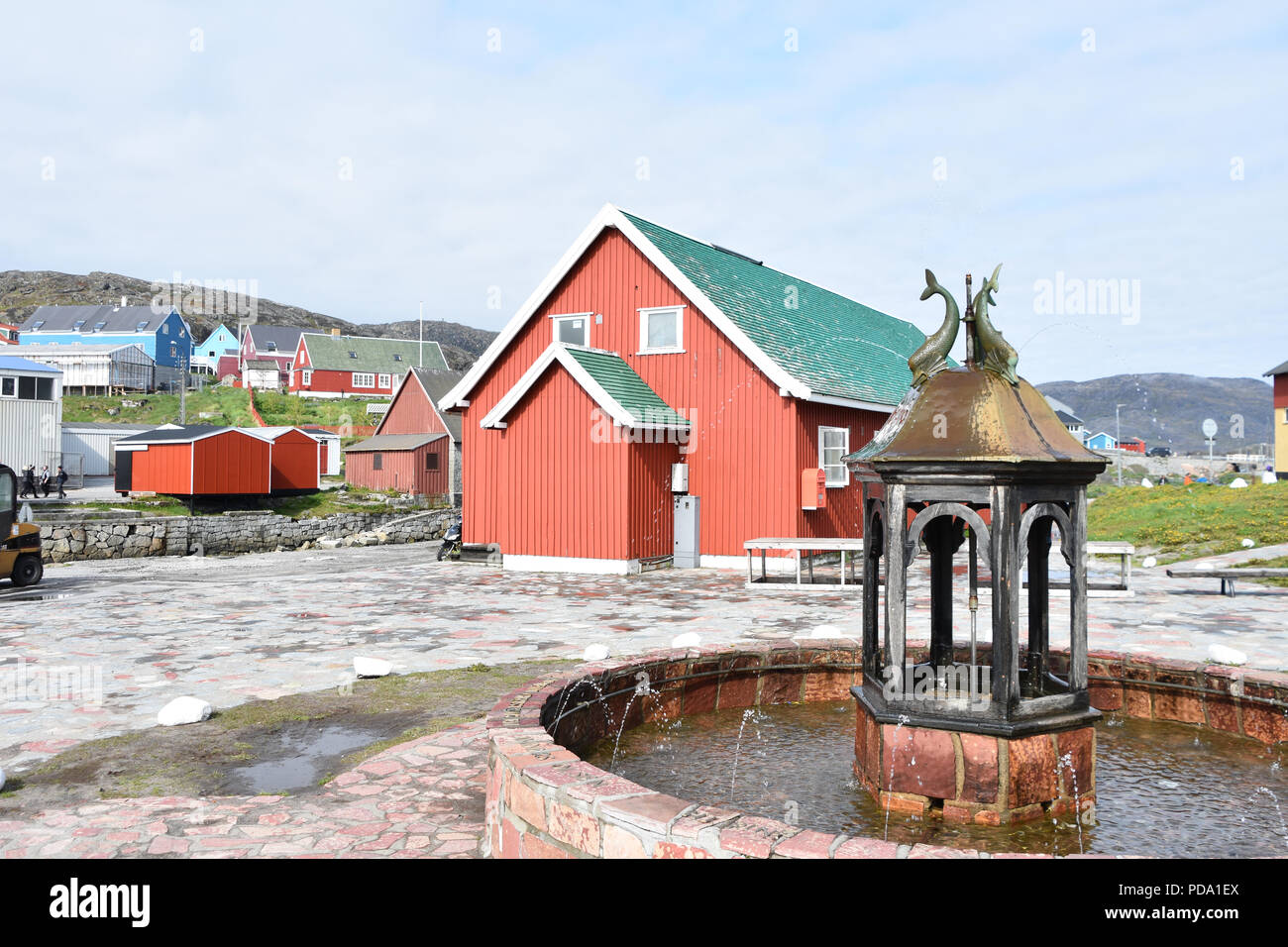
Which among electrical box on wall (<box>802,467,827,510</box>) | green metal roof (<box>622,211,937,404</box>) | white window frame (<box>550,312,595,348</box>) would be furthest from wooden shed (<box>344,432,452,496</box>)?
electrical box on wall (<box>802,467,827,510</box>)

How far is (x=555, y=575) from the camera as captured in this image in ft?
64.4

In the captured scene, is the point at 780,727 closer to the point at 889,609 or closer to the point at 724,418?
the point at 889,609

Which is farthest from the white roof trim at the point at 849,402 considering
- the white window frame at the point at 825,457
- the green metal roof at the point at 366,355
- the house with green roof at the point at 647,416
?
the green metal roof at the point at 366,355

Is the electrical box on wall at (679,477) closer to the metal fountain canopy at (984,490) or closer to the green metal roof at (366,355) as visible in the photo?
the metal fountain canopy at (984,490)

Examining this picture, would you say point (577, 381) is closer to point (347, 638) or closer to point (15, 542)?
point (347, 638)

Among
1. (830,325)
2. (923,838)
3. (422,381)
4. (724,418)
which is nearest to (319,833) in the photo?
(923,838)

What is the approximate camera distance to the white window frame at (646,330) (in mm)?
21219

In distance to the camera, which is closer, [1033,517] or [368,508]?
[1033,517]

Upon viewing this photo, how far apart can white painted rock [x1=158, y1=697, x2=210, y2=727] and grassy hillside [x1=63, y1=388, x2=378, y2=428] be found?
2004 inches

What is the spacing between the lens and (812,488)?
781 inches

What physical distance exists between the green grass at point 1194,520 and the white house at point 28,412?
1566 inches

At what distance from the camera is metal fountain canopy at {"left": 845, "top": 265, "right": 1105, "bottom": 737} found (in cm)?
526

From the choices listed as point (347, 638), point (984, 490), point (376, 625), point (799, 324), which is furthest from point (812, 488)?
point (984, 490)
